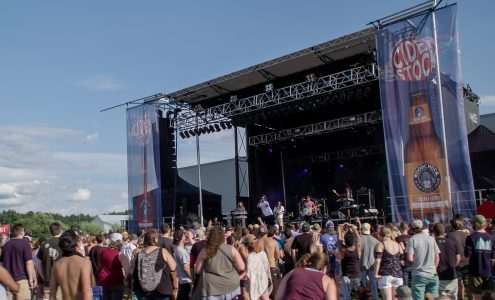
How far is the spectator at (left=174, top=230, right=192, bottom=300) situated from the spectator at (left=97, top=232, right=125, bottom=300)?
67 cm

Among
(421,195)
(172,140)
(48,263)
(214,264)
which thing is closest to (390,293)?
(214,264)

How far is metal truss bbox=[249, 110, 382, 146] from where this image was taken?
676 inches

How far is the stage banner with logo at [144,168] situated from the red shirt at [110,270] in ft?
44.9

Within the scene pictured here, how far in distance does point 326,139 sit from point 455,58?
899cm

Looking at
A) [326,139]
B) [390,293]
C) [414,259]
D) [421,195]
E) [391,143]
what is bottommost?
[390,293]

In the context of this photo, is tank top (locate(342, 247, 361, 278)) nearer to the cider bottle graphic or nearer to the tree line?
the cider bottle graphic

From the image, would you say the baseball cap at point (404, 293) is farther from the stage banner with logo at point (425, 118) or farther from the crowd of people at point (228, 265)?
the stage banner with logo at point (425, 118)

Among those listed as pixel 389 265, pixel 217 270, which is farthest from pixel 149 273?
pixel 389 265

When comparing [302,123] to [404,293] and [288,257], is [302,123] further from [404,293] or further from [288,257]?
[404,293]

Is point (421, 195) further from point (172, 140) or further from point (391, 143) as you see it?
point (172, 140)

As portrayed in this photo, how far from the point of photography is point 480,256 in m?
6.13

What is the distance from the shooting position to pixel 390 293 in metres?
6.31

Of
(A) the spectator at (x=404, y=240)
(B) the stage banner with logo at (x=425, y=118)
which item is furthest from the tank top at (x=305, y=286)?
(B) the stage banner with logo at (x=425, y=118)

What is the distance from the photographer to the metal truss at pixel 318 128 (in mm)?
17172
